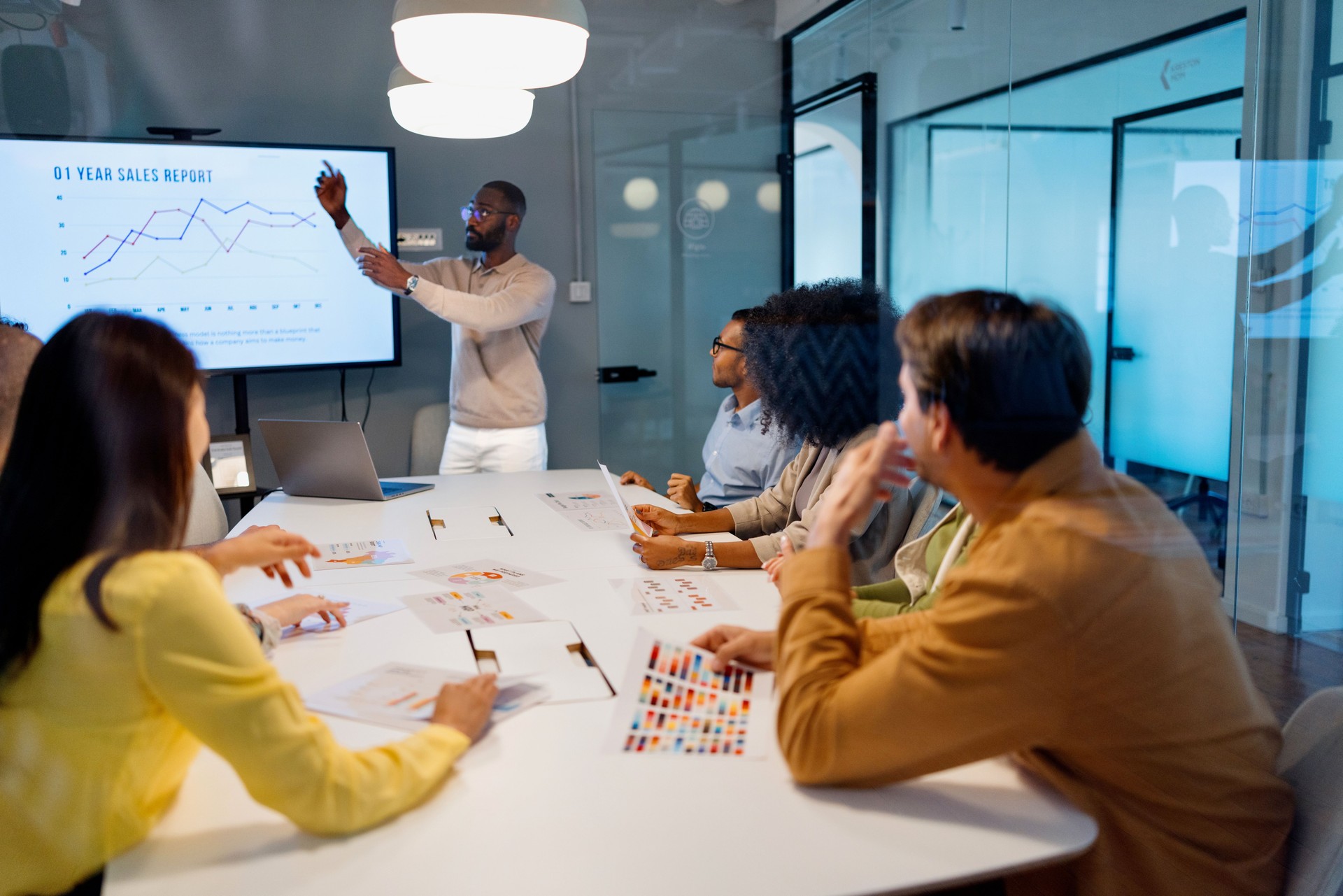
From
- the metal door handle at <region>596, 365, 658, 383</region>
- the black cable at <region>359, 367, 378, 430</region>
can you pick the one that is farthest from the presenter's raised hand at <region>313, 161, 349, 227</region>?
the metal door handle at <region>596, 365, 658, 383</region>

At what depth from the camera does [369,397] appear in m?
4.47

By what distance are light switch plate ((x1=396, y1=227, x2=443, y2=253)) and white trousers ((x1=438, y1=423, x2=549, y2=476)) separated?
95 cm

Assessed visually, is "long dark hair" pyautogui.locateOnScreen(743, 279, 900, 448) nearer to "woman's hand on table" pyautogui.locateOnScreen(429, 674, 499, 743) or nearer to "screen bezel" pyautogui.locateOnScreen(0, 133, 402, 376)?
"woman's hand on table" pyautogui.locateOnScreen(429, 674, 499, 743)

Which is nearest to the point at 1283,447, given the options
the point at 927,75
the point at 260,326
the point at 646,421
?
the point at 927,75

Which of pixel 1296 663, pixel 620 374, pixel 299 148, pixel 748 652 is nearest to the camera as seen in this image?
pixel 748 652

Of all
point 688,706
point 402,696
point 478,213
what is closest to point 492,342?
point 478,213

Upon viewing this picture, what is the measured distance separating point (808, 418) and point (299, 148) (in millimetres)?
2591

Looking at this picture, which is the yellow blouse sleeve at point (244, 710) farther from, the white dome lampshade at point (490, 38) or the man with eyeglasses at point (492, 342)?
the man with eyeglasses at point (492, 342)

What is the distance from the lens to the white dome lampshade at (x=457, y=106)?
2.80 meters

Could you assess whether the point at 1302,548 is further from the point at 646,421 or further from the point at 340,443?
the point at 646,421

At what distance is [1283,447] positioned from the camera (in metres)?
2.41

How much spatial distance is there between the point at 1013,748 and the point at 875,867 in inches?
7.8

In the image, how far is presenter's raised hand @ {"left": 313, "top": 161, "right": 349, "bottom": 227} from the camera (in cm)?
384

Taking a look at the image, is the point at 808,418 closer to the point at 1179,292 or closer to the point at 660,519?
the point at 660,519
